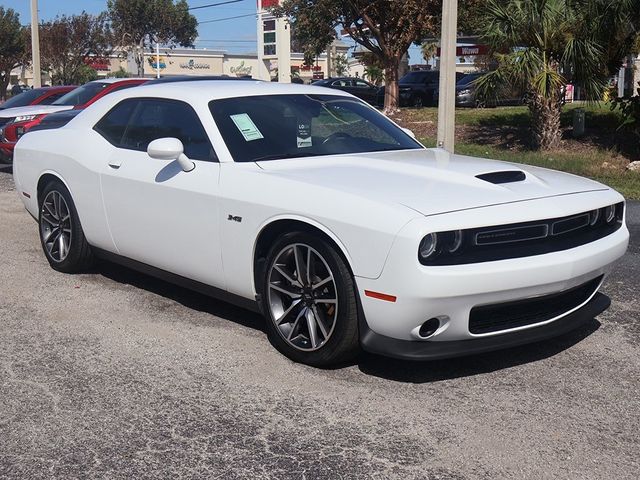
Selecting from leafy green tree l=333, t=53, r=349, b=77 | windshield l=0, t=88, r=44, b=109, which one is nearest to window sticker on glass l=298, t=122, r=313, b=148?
windshield l=0, t=88, r=44, b=109

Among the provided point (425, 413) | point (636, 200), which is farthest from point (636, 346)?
point (636, 200)

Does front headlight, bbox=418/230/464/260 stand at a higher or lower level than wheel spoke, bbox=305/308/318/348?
higher

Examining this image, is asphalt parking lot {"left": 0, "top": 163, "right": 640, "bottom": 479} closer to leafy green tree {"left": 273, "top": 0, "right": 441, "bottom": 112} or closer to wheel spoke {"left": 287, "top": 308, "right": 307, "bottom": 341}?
wheel spoke {"left": 287, "top": 308, "right": 307, "bottom": 341}

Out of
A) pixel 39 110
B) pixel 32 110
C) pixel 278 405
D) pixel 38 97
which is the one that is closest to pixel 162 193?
pixel 278 405

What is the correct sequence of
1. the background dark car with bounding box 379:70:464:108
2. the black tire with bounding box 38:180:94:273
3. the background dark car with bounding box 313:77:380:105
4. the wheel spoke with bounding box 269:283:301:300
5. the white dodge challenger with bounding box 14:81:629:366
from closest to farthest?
the white dodge challenger with bounding box 14:81:629:366 < the wheel spoke with bounding box 269:283:301:300 < the black tire with bounding box 38:180:94:273 < the background dark car with bounding box 379:70:464:108 < the background dark car with bounding box 313:77:380:105

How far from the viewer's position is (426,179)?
15.4ft

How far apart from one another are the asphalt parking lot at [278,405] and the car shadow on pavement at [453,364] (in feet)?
0.04

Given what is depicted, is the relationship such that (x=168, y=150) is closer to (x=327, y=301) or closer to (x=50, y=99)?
(x=327, y=301)

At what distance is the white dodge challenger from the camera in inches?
162

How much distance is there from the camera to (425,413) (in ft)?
13.2

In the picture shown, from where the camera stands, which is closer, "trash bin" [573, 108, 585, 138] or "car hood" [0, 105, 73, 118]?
"car hood" [0, 105, 73, 118]

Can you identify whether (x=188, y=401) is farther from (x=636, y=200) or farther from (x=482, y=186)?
(x=636, y=200)

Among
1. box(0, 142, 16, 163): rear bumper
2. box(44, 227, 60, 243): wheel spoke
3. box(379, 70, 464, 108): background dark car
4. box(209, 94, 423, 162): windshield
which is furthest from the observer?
box(379, 70, 464, 108): background dark car

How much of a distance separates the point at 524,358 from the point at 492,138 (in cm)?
1328
